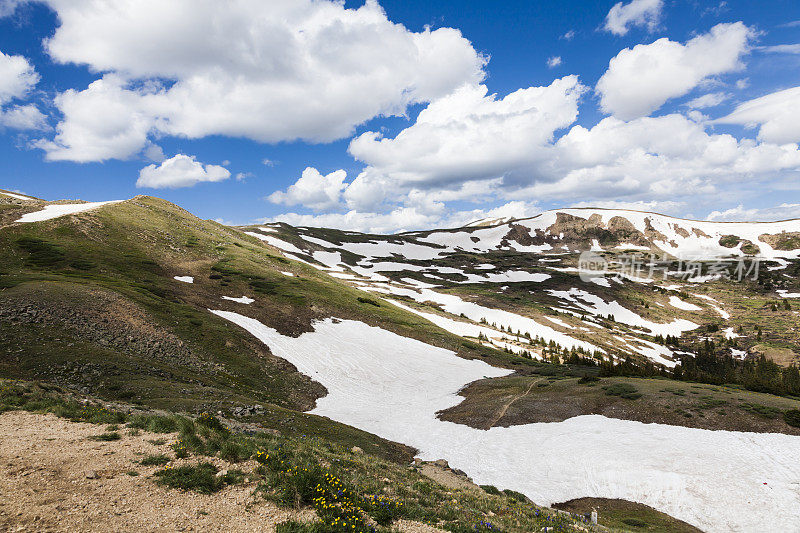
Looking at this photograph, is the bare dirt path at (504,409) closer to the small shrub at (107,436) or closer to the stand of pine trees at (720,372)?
the stand of pine trees at (720,372)

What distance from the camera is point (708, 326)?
106 m

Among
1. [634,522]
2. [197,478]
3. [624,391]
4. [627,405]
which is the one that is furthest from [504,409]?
[197,478]

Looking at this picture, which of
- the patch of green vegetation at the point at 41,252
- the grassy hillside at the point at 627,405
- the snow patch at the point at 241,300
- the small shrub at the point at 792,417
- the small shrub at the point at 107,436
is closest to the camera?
the small shrub at the point at 107,436

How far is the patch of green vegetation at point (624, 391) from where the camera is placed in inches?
1269

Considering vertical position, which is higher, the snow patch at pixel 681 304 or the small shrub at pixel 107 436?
the snow patch at pixel 681 304

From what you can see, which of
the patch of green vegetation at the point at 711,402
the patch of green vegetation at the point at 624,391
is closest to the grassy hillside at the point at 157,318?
the patch of green vegetation at the point at 624,391

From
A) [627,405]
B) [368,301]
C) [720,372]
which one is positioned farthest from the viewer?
[368,301]

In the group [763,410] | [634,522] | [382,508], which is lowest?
[634,522]

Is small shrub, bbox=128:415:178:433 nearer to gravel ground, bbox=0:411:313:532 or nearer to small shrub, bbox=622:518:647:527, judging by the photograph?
gravel ground, bbox=0:411:313:532

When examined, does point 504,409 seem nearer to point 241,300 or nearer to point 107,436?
point 107,436

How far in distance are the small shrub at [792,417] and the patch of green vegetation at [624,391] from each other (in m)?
9.10

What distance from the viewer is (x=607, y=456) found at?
23250mm

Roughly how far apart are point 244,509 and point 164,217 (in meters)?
87.7

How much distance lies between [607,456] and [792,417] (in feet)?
45.4
